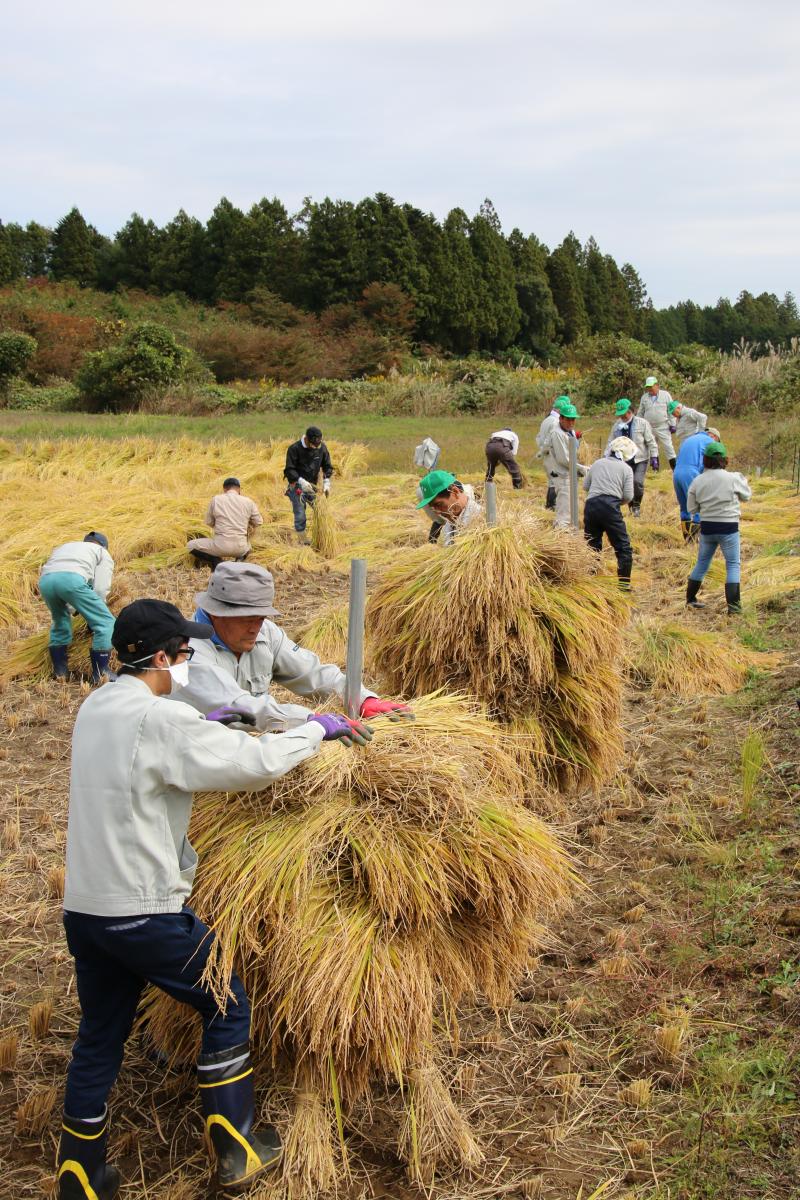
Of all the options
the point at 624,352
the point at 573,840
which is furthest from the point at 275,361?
the point at 573,840

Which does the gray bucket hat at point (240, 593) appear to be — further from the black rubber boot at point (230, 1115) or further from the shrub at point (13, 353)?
the shrub at point (13, 353)

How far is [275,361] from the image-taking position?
33312 millimetres

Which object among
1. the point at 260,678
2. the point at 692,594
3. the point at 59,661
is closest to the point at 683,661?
the point at 692,594

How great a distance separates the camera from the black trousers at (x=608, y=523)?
25.6ft

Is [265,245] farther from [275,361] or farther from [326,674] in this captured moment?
[326,674]

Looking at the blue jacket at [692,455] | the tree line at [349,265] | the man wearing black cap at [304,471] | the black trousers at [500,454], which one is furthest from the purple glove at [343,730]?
the tree line at [349,265]

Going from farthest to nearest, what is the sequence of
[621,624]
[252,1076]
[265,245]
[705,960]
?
[265,245], [621,624], [705,960], [252,1076]

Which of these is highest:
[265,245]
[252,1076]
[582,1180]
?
[265,245]

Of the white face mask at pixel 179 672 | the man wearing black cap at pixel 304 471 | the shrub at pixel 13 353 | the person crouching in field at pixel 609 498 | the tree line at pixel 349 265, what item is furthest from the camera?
the tree line at pixel 349 265

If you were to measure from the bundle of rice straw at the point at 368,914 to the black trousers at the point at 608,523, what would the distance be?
17.4 feet

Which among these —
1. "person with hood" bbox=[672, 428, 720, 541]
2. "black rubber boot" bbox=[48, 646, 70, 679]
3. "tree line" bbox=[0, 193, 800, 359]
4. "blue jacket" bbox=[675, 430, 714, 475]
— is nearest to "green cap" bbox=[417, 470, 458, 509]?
"black rubber boot" bbox=[48, 646, 70, 679]

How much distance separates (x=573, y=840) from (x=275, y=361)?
30.6 meters

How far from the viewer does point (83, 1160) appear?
2.40 metres

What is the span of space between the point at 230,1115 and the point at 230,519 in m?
6.93
